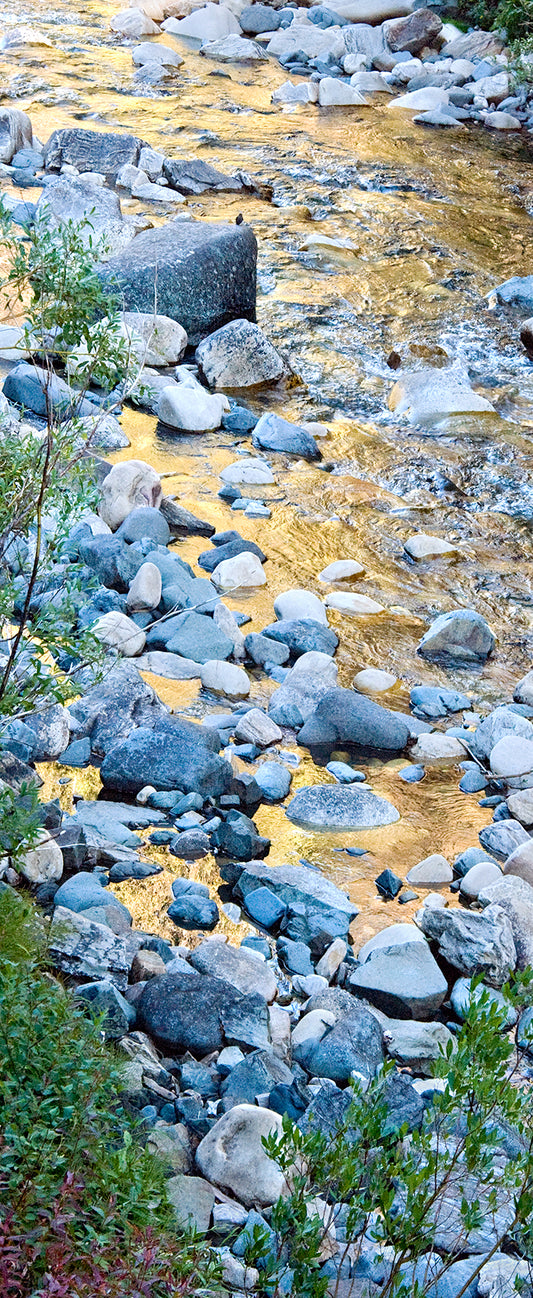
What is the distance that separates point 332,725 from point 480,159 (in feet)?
35.8

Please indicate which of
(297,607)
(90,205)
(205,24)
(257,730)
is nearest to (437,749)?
(257,730)

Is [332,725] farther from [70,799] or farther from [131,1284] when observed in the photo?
[131,1284]

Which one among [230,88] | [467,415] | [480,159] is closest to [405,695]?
[467,415]

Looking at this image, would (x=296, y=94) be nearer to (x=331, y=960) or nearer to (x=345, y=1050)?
(x=331, y=960)

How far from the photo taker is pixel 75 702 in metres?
4.81

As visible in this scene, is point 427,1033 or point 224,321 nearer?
point 427,1033

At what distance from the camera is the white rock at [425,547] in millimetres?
6625

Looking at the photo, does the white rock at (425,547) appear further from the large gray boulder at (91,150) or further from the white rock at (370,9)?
the white rock at (370,9)

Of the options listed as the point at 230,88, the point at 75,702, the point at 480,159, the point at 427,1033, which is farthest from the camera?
the point at 230,88

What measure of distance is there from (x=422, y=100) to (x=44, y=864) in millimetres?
14289

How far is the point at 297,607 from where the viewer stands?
5.75 metres

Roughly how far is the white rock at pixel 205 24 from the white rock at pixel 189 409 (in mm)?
11766

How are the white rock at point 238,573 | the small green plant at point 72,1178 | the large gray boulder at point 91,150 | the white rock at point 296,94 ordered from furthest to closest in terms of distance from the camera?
the white rock at point 296,94 → the large gray boulder at point 91,150 → the white rock at point 238,573 → the small green plant at point 72,1178

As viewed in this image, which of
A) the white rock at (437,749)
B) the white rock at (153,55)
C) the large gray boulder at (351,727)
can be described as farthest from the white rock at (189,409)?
the white rock at (153,55)
